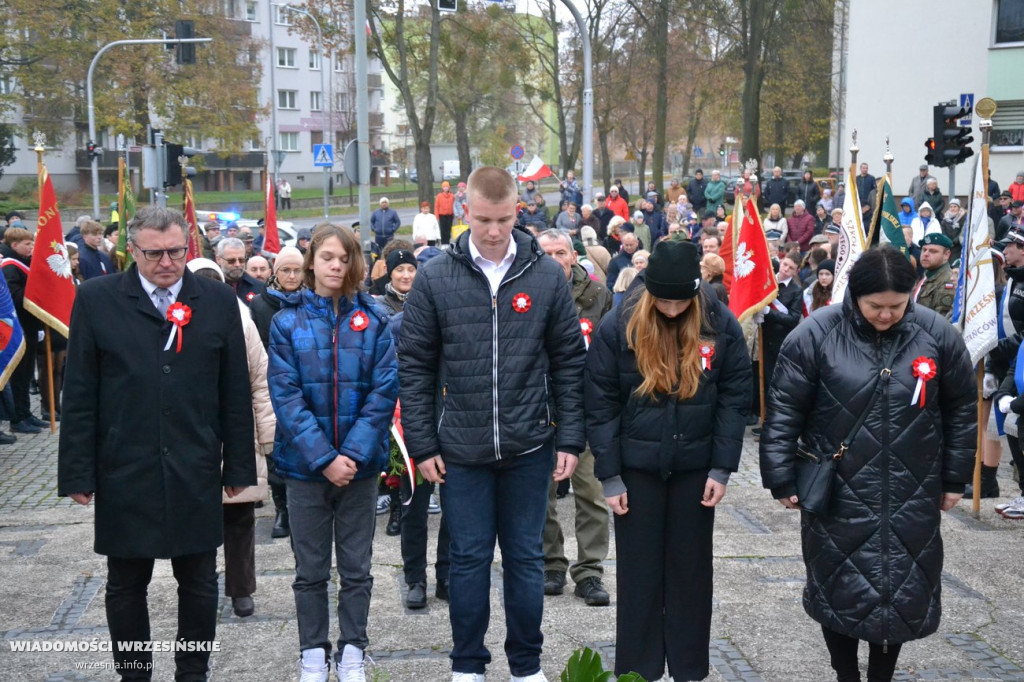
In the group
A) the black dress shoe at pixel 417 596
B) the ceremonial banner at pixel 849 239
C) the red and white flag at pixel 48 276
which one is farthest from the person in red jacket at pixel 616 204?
the black dress shoe at pixel 417 596

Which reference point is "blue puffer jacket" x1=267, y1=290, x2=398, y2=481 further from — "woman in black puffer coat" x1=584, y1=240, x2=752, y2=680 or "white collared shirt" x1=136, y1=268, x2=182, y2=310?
"woman in black puffer coat" x1=584, y1=240, x2=752, y2=680

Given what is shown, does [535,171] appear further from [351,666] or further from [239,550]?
[351,666]

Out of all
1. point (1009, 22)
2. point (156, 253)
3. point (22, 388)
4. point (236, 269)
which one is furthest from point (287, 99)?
point (156, 253)

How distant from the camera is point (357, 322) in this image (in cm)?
493

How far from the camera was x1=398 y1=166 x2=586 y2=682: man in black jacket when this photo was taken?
466cm

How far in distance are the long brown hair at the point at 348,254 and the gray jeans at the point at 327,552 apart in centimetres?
85

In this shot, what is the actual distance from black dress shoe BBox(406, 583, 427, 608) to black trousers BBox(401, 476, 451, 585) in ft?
0.11

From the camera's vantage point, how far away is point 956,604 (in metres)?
6.18

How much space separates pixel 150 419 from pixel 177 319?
0.41 m

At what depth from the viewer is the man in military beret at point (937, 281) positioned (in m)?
9.36

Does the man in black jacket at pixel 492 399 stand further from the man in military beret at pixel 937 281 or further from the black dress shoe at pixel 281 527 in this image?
the man in military beret at pixel 937 281

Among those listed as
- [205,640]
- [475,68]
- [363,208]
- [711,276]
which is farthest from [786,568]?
[475,68]

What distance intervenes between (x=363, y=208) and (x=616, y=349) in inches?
599

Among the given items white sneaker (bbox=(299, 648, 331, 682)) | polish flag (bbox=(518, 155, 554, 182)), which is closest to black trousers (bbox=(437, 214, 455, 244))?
polish flag (bbox=(518, 155, 554, 182))
